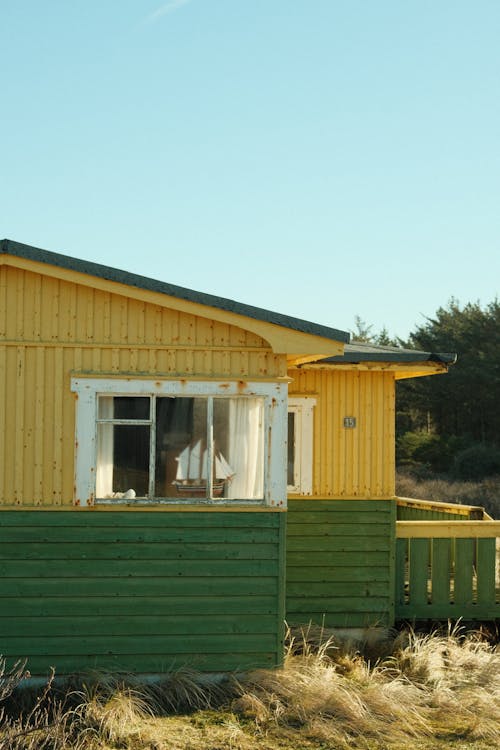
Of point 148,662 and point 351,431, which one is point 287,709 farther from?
point 351,431

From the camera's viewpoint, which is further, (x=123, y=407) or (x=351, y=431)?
(x=351, y=431)

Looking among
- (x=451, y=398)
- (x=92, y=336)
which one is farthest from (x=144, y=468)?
(x=451, y=398)

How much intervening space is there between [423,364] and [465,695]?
11.0 ft

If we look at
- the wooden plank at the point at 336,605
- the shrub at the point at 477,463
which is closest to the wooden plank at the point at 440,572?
the wooden plank at the point at 336,605

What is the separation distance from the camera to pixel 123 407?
25.8 ft

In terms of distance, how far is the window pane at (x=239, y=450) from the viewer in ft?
25.9

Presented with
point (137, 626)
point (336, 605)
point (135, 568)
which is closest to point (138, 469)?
point (135, 568)

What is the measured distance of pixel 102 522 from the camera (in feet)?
25.6

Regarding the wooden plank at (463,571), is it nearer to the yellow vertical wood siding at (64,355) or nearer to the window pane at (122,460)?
the yellow vertical wood siding at (64,355)

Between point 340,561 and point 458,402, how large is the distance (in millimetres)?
31349

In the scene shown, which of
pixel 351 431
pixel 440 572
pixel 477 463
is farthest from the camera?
pixel 477 463

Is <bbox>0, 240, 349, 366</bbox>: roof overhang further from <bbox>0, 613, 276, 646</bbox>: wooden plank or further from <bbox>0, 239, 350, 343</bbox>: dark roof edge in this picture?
<bbox>0, 613, 276, 646</bbox>: wooden plank

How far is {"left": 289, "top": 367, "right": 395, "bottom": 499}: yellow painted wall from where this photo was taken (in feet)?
32.7

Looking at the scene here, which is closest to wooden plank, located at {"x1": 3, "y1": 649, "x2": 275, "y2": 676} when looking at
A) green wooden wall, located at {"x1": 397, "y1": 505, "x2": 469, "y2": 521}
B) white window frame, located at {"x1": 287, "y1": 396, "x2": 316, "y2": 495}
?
white window frame, located at {"x1": 287, "y1": 396, "x2": 316, "y2": 495}
